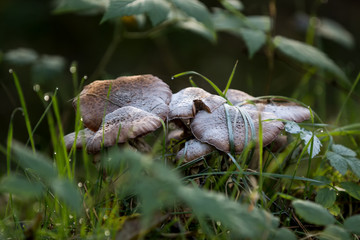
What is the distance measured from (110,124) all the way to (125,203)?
30 centimetres

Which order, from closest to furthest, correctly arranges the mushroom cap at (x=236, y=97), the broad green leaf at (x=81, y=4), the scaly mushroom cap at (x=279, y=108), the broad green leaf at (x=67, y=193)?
the broad green leaf at (x=67, y=193) < the scaly mushroom cap at (x=279, y=108) < the mushroom cap at (x=236, y=97) < the broad green leaf at (x=81, y=4)

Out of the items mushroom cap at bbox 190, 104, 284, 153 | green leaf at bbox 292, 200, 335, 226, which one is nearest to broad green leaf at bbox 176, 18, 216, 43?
mushroom cap at bbox 190, 104, 284, 153

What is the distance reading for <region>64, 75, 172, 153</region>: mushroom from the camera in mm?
1344

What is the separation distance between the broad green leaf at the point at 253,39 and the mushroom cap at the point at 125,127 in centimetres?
93

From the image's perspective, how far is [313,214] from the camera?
37.8 inches

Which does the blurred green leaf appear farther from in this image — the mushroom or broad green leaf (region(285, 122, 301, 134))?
broad green leaf (region(285, 122, 301, 134))

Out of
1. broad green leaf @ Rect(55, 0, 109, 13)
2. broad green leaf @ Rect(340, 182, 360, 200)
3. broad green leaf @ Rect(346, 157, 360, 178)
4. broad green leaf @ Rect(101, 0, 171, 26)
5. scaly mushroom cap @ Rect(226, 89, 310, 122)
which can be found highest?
broad green leaf @ Rect(101, 0, 171, 26)

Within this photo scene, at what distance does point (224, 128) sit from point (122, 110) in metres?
0.40

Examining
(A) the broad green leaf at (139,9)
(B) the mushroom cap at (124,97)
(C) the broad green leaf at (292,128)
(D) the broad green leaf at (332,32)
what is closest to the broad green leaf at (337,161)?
(C) the broad green leaf at (292,128)

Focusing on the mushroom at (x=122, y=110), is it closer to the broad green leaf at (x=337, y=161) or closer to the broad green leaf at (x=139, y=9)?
the broad green leaf at (x=139, y=9)

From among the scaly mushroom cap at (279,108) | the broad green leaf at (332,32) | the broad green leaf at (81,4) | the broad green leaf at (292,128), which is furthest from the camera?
the broad green leaf at (332,32)

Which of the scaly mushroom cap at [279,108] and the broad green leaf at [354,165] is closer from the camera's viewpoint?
the broad green leaf at [354,165]

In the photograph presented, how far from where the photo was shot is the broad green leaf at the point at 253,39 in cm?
211

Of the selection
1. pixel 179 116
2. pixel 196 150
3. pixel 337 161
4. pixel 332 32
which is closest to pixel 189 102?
pixel 179 116
